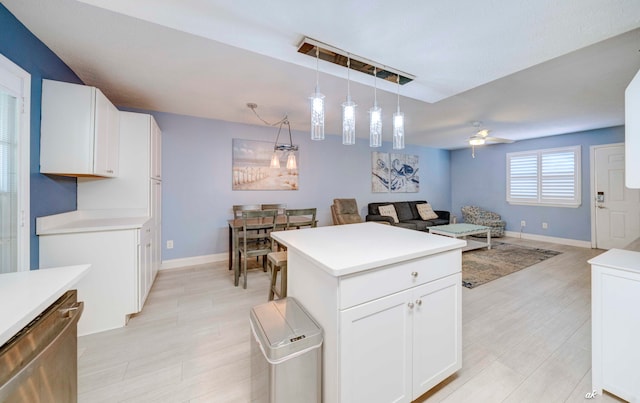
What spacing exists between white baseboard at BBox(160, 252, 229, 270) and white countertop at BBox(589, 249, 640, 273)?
4189 mm

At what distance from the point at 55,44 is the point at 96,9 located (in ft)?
2.36

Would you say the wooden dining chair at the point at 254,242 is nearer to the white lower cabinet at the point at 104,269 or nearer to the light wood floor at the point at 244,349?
the light wood floor at the point at 244,349

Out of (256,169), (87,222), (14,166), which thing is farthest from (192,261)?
(14,166)

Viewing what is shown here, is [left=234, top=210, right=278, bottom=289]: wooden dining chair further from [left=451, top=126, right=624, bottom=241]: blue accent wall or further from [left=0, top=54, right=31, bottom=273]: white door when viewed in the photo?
[left=451, top=126, right=624, bottom=241]: blue accent wall

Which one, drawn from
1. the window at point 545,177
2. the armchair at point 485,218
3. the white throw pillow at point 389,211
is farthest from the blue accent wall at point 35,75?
the window at point 545,177

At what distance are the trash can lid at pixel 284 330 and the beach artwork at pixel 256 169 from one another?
3.07 meters

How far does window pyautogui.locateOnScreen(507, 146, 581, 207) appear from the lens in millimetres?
4859

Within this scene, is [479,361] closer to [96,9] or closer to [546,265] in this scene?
[546,265]

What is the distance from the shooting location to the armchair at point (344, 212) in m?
4.85

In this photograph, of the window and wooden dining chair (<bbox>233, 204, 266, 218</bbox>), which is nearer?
wooden dining chair (<bbox>233, 204, 266, 218</bbox>)

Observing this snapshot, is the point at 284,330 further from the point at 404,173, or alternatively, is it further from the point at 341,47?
the point at 404,173

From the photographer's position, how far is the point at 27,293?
3.03 ft

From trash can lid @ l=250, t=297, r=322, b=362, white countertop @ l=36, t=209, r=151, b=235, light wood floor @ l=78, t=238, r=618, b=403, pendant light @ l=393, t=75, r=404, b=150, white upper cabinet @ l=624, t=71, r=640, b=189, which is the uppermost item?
pendant light @ l=393, t=75, r=404, b=150

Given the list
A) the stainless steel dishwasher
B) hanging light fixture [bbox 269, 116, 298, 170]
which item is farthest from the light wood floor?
hanging light fixture [bbox 269, 116, 298, 170]
